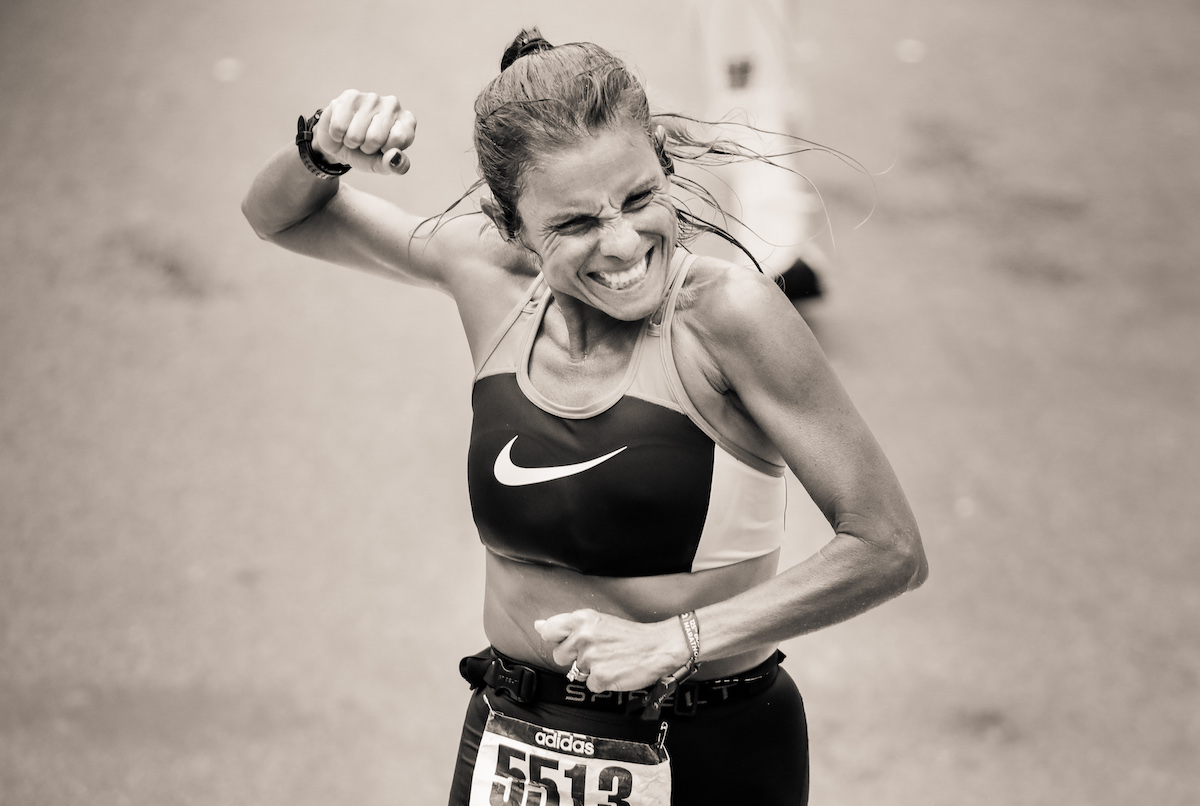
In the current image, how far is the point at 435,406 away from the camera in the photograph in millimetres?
5082

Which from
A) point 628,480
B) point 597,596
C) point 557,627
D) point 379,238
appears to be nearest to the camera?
point 557,627

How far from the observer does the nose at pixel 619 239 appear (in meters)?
1.67

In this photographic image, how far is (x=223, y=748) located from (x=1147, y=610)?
2.94m

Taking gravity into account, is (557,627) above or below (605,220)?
below

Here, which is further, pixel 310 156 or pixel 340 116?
pixel 310 156

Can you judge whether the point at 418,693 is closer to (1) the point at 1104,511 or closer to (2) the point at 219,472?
(2) the point at 219,472

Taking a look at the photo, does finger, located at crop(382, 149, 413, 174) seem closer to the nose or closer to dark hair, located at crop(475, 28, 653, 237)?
dark hair, located at crop(475, 28, 653, 237)

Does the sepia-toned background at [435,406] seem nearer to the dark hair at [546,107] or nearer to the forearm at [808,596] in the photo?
the dark hair at [546,107]

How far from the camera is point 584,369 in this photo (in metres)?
1.87

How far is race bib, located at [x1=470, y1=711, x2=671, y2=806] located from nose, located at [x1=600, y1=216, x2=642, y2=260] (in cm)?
74

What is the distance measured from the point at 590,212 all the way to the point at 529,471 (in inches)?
15.8

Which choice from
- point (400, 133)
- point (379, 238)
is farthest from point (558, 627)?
point (379, 238)

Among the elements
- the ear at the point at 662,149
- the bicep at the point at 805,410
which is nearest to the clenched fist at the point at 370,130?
the ear at the point at 662,149

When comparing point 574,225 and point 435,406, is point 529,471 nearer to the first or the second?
point 574,225
